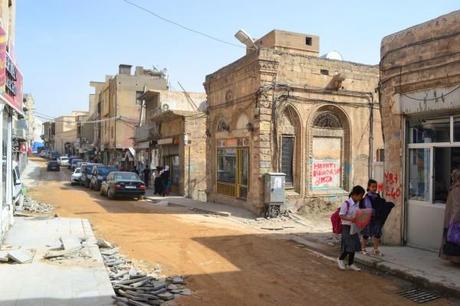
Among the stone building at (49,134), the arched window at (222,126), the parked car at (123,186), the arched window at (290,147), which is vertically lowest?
the parked car at (123,186)

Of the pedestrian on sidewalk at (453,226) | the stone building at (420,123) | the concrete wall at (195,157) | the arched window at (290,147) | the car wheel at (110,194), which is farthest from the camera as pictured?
the concrete wall at (195,157)

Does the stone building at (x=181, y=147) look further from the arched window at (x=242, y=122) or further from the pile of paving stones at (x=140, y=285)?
the pile of paving stones at (x=140, y=285)

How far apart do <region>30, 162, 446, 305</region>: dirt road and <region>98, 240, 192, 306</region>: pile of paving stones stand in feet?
0.83

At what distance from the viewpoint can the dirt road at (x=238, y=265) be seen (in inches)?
290

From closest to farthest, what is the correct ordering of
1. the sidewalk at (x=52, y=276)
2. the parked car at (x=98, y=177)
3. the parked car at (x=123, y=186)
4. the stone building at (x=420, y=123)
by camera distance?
the sidewalk at (x=52, y=276), the stone building at (x=420, y=123), the parked car at (x=123, y=186), the parked car at (x=98, y=177)

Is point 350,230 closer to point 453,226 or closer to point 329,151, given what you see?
point 453,226

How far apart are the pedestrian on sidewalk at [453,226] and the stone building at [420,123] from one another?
39.7 inches

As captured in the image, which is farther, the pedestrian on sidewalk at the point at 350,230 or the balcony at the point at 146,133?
the balcony at the point at 146,133

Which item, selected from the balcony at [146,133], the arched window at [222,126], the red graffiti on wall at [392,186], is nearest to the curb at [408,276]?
the red graffiti on wall at [392,186]

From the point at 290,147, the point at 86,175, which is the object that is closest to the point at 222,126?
the point at 290,147

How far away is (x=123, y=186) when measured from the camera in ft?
83.5

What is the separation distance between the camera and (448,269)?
855cm

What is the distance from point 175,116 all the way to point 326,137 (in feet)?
41.3

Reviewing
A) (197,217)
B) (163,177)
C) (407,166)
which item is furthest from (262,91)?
(163,177)
